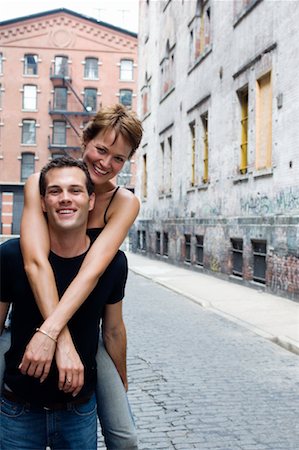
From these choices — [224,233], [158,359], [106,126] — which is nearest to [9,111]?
[224,233]

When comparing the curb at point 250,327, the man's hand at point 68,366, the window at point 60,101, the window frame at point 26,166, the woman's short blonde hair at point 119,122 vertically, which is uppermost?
the window at point 60,101

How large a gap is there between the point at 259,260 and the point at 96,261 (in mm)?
12968

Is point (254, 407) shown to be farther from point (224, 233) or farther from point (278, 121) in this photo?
point (224, 233)

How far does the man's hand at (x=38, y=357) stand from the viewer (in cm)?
212

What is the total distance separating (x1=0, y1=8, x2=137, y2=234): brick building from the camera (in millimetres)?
46000

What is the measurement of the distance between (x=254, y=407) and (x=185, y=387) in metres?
0.85

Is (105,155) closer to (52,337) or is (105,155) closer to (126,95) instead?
(52,337)

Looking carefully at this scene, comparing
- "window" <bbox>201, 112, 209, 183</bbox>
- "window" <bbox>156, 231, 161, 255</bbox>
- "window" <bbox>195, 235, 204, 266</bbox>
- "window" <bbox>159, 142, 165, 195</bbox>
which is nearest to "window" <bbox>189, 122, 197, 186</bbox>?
"window" <bbox>201, 112, 209, 183</bbox>

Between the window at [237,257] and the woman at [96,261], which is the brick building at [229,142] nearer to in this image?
the window at [237,257]

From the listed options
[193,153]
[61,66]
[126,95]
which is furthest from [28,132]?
[193,153]

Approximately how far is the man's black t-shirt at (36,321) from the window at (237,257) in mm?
14078

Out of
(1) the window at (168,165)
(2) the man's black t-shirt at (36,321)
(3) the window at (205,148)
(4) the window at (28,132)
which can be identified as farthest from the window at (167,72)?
(2) the man's black t-shirt at (36,321)

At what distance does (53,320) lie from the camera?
2156 millimetres

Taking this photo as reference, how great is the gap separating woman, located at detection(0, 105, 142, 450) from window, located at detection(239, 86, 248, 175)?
14.0m
